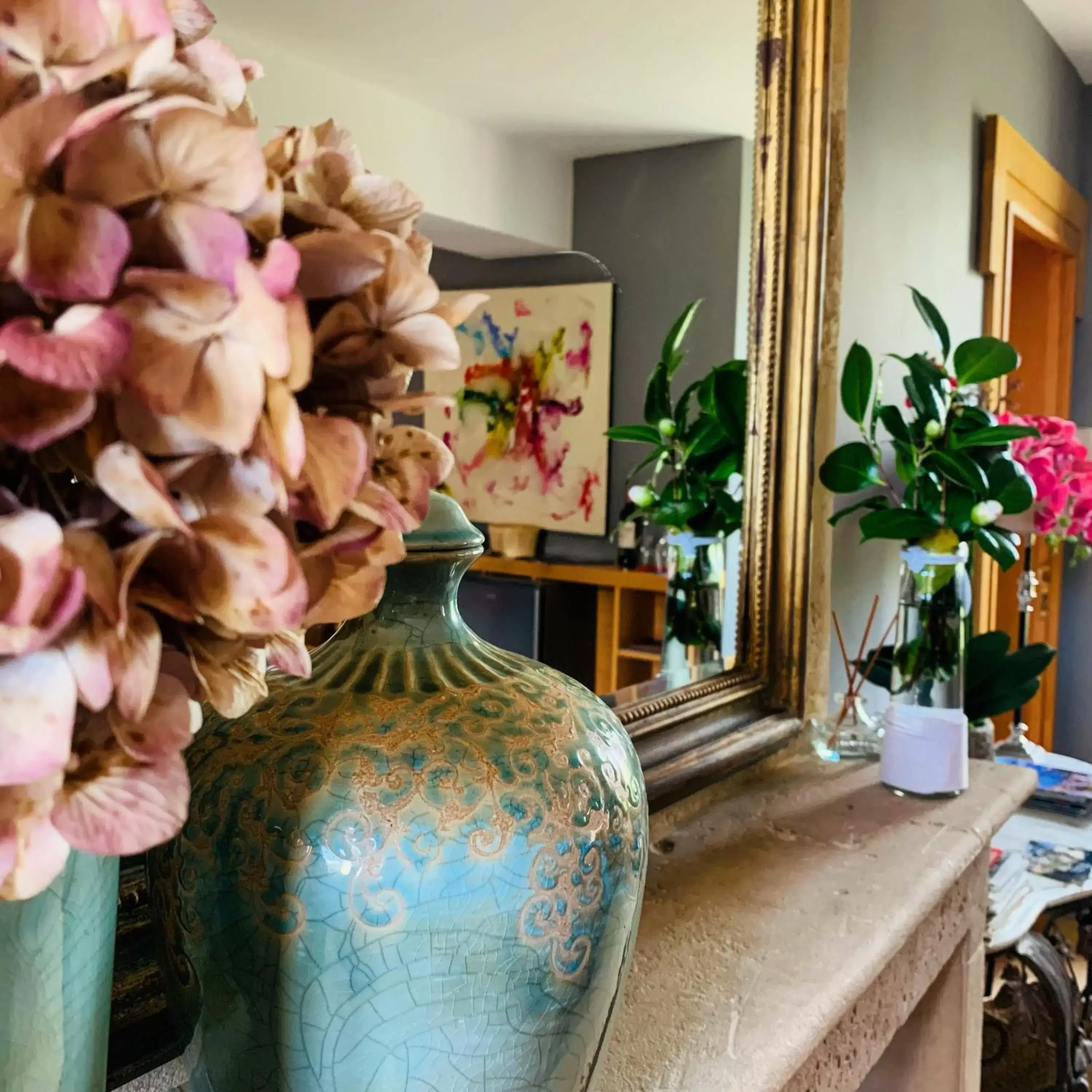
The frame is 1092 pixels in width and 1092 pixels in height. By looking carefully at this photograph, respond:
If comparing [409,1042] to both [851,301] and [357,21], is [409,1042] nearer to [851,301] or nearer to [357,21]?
[357,21]

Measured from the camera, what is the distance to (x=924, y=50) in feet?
5.29

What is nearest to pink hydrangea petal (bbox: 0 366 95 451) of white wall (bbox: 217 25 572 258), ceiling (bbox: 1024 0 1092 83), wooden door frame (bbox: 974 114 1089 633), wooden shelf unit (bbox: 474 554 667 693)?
white wall (bbox: 217 25 572 258)

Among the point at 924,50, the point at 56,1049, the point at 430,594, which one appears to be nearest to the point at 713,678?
the point at 430,594

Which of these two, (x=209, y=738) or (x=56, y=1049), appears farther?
(x=209, y=738)

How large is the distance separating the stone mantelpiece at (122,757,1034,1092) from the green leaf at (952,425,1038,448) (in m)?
0.37

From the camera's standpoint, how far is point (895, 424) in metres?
1.30

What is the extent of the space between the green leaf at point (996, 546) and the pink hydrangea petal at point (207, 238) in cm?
112

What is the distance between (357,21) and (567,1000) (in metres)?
0.57

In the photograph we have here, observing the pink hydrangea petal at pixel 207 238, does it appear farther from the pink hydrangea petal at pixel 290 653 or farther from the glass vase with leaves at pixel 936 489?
the glass vase with leaves at pixel 936 489

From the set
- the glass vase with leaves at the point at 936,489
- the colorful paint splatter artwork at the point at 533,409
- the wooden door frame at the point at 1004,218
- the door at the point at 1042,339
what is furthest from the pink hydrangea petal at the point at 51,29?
the door at the point at 1042,339

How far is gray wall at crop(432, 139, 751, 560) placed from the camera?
0.88 meters

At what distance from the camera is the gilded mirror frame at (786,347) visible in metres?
1.16

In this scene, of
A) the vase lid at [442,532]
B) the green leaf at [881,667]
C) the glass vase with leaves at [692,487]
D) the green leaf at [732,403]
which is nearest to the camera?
the vase lid at [442,532]

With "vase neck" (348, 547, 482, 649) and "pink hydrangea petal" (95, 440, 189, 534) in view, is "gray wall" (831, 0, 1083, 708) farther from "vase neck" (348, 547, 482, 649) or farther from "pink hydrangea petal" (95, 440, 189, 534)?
"pink hydrangea petal" (95, 440, 189, 534)
